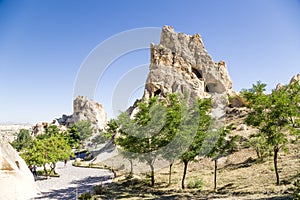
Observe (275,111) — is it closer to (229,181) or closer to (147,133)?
(229,181)

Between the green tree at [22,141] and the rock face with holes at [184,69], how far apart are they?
117ft

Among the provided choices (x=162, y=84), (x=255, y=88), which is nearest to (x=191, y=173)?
(x=255, y=88)

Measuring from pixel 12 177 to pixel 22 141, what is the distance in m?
51.4

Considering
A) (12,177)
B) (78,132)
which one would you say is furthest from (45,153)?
(78,132)

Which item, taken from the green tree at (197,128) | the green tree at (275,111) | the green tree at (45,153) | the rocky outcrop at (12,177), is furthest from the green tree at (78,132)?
the green tree at (275,111)

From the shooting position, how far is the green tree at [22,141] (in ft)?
179

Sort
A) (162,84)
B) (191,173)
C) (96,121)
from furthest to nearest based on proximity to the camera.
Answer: (96,121) → (162,84) → (191,173)

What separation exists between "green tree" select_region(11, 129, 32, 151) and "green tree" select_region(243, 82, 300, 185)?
5569 centimetres

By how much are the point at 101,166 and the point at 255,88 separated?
24584 millimetres

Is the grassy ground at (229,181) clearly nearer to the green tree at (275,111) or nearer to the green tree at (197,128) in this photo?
the green tree at (275,111)

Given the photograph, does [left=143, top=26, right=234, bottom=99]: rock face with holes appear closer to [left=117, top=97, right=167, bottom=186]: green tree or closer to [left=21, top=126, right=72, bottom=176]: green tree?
[left=21, top=126, right=72, bottom=176]: green tree

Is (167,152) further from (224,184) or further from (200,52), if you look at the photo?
(200,52)

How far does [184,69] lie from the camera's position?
170 ft

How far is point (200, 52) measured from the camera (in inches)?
2152
